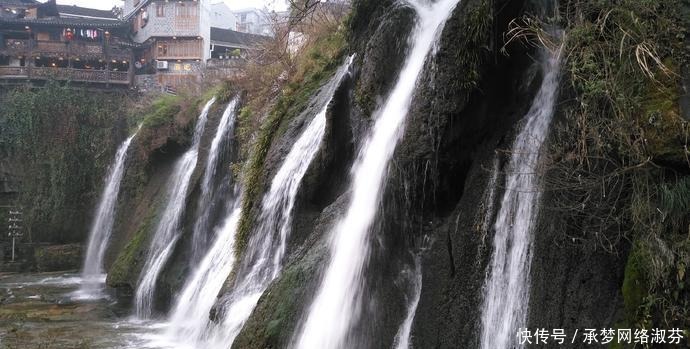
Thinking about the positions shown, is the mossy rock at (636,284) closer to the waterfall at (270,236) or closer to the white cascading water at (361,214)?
the white cascading water at (361,214)

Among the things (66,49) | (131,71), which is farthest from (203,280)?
(66,49)

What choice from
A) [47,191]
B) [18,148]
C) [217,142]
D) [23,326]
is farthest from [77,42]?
[23,326]

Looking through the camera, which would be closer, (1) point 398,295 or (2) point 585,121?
(2) point 585,121

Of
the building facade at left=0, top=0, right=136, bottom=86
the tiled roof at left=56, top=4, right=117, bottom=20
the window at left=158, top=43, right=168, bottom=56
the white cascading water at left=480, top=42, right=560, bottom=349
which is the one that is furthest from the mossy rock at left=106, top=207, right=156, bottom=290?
the tiled roof at left=56, top=4, right=117, bottom=20

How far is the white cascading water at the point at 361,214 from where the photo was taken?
6.47 metres

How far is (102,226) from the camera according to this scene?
19.7 metres

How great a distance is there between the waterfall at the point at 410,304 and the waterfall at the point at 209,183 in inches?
317

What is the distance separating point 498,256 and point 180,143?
13.5 m

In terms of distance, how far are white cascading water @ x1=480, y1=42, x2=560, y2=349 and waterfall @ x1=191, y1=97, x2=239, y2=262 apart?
9.14 m

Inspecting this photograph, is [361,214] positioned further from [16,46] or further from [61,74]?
[16,46]

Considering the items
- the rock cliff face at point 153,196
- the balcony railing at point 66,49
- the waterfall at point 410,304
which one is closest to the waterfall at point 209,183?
the rock cliff face at point 153,196

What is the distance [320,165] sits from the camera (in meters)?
8.96

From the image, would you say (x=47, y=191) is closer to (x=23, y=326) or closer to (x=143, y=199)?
(x=143, y=199)

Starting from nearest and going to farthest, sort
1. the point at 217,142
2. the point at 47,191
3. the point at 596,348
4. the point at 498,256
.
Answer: the point at 596,348 → the point at 498,256 → the point at 217,142 → the point at 47,191
